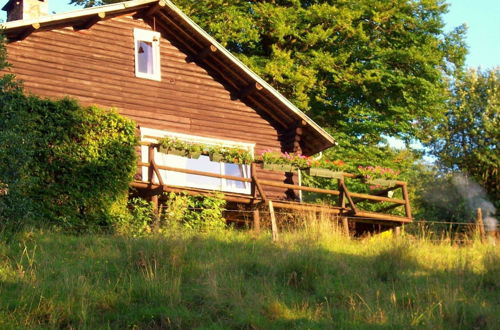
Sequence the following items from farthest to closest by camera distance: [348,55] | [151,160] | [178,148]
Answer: [348,55] → [178,148] → [151,160]

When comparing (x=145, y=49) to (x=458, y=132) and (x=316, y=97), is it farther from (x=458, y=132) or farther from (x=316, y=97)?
(x=458, y=132)

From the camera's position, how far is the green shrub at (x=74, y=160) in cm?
1792

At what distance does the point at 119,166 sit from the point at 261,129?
22.0 ft

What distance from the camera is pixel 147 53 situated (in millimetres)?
23453

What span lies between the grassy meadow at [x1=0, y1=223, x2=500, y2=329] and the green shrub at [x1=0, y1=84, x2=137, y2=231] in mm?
2132

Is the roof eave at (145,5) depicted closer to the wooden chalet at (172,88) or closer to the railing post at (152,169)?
the wooden chalet at (172,88)

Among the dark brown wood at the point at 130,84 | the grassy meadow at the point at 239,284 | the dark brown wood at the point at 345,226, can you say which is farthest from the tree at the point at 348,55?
the grassy meadow at the point at 239,284

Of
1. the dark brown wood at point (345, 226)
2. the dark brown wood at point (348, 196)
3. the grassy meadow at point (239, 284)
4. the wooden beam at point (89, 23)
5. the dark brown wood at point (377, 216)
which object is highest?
the wooden beam at point (89, 23)

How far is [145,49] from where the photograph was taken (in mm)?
23469

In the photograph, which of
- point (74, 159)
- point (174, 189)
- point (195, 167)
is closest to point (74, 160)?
point (74, 159)

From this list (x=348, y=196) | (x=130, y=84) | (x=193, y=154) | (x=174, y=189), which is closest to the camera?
(x=174, y=189)

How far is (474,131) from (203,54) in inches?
453

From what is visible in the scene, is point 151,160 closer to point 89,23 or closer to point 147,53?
point 147,53

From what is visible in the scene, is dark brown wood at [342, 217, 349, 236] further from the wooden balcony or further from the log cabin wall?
the log cabin wall
